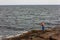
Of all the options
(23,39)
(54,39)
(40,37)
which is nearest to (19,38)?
(23,39)

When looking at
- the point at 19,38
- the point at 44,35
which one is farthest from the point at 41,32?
the point at 19,38

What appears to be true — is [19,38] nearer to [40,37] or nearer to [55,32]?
[40,37]

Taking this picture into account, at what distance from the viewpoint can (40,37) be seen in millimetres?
3668

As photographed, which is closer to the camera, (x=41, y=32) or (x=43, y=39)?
(x=43, y=39)

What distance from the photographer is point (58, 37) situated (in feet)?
11.8

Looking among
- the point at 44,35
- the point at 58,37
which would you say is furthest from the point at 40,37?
the point at 58,37

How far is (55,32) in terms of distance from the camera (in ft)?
12.6

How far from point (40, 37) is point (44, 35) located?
0.10 metres

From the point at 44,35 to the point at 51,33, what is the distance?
0.16 m

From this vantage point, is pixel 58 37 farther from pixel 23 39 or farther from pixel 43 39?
pixel 23 39

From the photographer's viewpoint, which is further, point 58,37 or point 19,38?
point 19,38

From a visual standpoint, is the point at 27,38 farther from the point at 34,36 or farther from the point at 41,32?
the point at 41,32

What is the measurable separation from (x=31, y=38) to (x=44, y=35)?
27 centimetres

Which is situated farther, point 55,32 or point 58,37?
point 55,32
